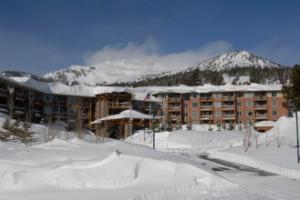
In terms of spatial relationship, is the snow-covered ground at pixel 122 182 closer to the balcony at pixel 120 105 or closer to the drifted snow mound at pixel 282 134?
the drifted snow mound at pixel 282 134

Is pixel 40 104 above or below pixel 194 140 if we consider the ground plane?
above

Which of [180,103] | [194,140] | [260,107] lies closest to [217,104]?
[180,103]

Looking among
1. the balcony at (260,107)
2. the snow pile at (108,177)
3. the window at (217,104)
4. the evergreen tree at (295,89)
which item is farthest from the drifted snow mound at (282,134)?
the snow pile at (108,177)

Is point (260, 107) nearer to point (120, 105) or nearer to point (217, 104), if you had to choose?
point (217, 104)

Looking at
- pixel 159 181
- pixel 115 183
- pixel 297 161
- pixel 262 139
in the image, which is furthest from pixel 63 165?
pixel 262 139

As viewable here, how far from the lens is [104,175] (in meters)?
15.0

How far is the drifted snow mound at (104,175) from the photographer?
14.3 meters

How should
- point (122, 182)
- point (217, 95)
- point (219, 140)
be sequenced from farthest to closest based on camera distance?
1. point (217, 95)
2. point (219, 140)
3. point (122, 182)

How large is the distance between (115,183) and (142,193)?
66.2 inches

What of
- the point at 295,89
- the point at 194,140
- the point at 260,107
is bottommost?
the point at 194,140

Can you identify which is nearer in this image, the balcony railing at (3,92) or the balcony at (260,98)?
the balcony railing at (3,92)

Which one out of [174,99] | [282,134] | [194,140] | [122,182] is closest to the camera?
[122,182]

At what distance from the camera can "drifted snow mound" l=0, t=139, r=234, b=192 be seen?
14.3 meters

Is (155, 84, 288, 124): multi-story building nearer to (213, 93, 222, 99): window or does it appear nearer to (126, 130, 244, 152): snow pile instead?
(213, 93, 222, 99): window
